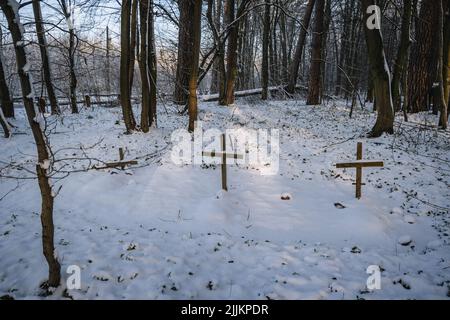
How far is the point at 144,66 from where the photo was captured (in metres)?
10.5

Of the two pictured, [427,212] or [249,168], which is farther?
[249,168]

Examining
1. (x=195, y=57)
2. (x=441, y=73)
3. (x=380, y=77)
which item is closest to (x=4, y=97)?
(x=195, y=57)

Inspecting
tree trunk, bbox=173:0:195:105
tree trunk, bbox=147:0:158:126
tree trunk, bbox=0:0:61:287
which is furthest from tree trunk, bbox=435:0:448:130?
tree trunk, bbox=0:0:61:287

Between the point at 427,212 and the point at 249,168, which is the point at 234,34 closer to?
the point at 249,168

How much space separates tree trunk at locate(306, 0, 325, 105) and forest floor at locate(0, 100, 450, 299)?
6.65 metres

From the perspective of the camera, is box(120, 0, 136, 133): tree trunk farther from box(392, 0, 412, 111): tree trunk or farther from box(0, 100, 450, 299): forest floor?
box(392, 0, 412, 111): tree trunk

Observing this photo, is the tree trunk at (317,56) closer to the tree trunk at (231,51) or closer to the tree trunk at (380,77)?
the tree trunk at (231,51)

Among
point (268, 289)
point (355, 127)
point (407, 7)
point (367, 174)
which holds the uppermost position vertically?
point (407, 7)

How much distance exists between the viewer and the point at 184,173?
28.6 ft

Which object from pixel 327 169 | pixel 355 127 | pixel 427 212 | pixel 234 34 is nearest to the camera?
pixel 427 212

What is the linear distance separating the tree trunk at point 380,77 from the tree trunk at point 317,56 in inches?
200

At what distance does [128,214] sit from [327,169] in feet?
19.5

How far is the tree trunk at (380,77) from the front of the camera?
392 inches
